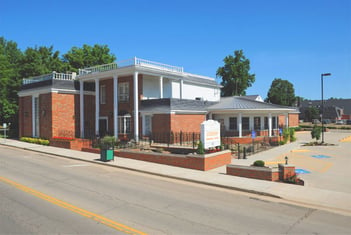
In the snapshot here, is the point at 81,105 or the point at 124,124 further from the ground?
the point at 81,105

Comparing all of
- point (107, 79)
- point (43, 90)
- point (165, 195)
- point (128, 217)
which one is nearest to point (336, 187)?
point (165, 195)

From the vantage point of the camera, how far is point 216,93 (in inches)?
1470

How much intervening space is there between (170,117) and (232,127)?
8.89m

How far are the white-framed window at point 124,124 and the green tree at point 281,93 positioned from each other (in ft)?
195

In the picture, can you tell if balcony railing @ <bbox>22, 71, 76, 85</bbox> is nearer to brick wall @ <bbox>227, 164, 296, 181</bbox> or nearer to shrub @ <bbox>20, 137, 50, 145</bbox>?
shrub @ <bbox>20, 137, 50, 145</bbox>

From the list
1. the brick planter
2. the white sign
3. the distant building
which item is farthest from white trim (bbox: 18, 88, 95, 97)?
the distant building

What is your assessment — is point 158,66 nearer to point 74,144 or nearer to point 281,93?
point 74,144

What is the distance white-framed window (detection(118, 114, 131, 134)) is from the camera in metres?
27.1

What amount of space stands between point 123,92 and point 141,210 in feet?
70.0

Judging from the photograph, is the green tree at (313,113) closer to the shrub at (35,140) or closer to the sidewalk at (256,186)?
the sidewalk at (256,186)

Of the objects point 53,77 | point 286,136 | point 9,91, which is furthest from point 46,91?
point 286,136

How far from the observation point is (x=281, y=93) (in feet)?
254

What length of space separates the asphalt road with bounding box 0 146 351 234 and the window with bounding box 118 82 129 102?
1632 centimetres

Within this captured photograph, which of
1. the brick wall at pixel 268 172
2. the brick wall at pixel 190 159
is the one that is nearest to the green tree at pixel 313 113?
the brick wall at pixel 190 159
